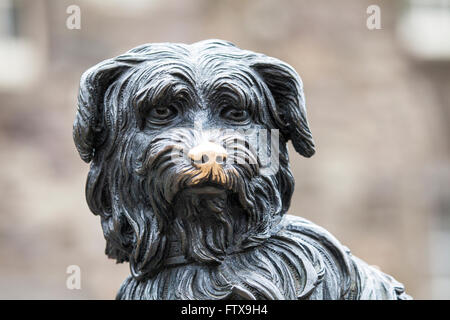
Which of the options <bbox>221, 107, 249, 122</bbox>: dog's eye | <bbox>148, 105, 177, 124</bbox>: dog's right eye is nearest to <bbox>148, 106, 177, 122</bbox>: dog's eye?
<bbox>148, 105, 177, 124</bbox>: dog's right eye

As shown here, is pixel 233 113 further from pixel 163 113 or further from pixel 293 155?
pixel 293 155

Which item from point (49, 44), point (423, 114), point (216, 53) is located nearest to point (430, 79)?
point (423, 114)

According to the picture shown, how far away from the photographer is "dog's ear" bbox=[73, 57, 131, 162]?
5.61 ft

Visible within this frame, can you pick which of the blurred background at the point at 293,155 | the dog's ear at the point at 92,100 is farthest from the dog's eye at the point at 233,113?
the blurred background at the point at 293,155

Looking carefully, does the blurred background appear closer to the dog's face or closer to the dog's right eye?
the dog's face

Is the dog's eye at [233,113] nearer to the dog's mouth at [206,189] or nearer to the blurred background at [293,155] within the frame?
the dog's mouth at [206,189]

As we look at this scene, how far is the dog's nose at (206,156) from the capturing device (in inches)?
61.1

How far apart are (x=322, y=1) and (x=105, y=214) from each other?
388cm

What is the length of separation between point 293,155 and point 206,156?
3461 mm

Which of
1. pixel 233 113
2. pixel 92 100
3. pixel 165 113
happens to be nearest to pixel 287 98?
pixel 233 113

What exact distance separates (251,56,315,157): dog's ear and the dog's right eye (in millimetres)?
200

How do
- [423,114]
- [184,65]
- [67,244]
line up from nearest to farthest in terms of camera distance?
1. [184,65]
2. [67,244]
3. [423,114]

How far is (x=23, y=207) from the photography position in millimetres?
5184

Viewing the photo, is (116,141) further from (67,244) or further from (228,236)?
(67,244)
